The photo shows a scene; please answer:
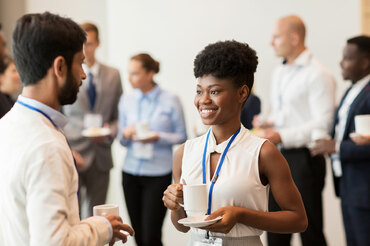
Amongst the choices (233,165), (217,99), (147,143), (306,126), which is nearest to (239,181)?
(233,165)

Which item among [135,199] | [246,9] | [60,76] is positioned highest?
[246,9]

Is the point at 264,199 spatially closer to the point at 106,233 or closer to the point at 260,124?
the point at 106,233

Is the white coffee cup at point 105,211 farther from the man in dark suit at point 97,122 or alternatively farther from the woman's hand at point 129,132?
the man in dark suit at point 97,122

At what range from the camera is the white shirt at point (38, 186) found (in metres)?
1.29

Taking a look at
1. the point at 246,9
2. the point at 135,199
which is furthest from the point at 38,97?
the point at 246,9

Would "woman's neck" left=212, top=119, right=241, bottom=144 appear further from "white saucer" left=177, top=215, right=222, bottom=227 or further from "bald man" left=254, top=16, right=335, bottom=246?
"bald man" left=254, top=16, right=335, bottom=246

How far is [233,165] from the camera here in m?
1.79

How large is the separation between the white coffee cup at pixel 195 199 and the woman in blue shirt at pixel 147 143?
2.42m

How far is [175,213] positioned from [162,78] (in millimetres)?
3986

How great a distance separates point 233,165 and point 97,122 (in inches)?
103

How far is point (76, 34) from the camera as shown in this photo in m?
1.49

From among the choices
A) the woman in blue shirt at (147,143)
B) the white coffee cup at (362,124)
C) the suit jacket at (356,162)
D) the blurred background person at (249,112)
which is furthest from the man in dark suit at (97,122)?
the white coffee cup at (362,124)

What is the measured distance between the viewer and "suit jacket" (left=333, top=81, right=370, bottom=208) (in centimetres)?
324

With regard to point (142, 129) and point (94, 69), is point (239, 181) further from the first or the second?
point (94, 69)
